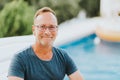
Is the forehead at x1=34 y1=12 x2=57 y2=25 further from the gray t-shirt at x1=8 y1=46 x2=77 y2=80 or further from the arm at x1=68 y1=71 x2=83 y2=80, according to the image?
the arm at x1=68 y1=71 x2=83 y2=80

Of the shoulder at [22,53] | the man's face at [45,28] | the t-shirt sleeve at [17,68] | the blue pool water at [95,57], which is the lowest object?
the blue pool water at [95,57]

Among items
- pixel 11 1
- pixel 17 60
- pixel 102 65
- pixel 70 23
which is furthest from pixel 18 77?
pixel 70 23

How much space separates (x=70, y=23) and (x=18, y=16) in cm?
198

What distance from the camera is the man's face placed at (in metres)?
2.12

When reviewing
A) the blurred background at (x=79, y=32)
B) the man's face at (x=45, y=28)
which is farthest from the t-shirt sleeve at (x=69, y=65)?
the blurred background at (x=79, y=32)

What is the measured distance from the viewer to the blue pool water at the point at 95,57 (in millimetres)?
5227

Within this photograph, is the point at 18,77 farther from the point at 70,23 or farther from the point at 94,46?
the point at 70,23

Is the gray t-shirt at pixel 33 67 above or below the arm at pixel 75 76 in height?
above

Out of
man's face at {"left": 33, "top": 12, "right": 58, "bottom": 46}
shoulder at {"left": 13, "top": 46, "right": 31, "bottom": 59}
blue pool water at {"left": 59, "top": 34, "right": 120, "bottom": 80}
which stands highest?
man's face at {"left": 33, "top": 12, "right": 58, "bottom": 46}

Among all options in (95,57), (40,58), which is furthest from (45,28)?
(95,57)

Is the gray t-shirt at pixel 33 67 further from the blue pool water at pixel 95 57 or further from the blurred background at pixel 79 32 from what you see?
the blue pool water at pixel 95 57

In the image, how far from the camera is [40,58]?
2148 mm

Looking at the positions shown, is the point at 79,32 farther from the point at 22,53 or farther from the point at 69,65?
the point at 22,53

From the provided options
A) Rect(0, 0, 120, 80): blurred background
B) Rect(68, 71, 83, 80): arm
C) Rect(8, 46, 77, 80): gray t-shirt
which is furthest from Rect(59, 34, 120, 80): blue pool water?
Rect(8, 46, 77, 80): gray t-shirt
